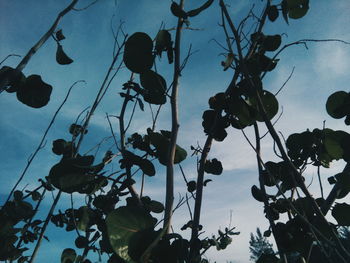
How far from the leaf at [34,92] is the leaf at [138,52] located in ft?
0.85

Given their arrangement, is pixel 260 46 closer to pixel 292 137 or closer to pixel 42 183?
pixel 292 137

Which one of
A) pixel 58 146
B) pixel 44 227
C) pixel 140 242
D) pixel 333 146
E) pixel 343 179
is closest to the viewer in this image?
pixel 140 242

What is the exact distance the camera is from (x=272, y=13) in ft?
2.58

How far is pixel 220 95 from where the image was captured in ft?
2.67

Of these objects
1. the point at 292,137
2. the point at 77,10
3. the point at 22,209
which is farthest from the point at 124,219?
the point at 22,209

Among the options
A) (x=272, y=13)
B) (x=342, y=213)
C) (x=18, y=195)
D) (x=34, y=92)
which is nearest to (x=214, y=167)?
(x=342, y=213)

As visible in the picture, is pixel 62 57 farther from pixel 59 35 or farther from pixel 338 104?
pixel 338 104

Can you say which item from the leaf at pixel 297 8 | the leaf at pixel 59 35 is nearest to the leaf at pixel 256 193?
the leaf at pixel 297 8

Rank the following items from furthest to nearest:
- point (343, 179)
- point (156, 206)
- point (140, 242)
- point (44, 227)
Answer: point (44, 227)
point (156, 206)
point (343, 179)
point (140, 242)

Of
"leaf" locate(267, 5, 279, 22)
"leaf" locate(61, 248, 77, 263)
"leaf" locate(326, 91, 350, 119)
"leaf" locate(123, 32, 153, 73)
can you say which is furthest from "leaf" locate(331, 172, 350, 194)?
"leaf" locate(61, 248, 77, 263)

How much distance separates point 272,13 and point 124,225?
731 millimetres

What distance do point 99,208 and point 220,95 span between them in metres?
0.65

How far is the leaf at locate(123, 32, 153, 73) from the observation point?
29.3 inches

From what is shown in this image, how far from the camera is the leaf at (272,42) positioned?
0.78 meters
